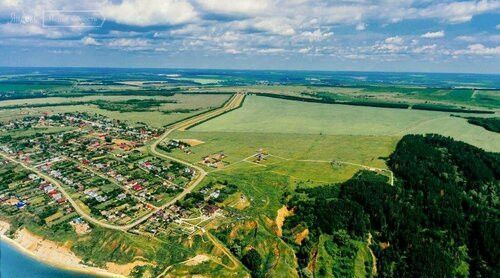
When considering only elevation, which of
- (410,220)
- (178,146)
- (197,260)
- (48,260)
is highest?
(178,146)

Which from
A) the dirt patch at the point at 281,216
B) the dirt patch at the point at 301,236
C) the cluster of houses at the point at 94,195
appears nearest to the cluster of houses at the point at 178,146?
the cluster of houses at the point at 94,195

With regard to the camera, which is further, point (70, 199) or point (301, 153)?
point (301, 153)

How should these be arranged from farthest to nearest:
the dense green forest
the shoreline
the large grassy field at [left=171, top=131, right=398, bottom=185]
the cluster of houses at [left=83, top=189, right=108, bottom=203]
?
the large grassy field at [left=171, top=131, right=398, bottom=185]
the cluster of houses at [left=83, top=189, right=108, bottom=203]
the dense green forest
the shoreline

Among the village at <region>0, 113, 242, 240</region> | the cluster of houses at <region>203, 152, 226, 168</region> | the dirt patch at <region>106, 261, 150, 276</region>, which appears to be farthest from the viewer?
the cluster of houses at <region>203, 152, 226, 168</region>

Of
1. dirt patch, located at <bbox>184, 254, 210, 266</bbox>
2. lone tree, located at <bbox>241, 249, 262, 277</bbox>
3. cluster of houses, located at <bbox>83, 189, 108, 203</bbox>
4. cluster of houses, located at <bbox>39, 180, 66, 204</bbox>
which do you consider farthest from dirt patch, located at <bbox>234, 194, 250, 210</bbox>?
cluster of houses, located at <bbox>39, 180, 66, 204</bbox>

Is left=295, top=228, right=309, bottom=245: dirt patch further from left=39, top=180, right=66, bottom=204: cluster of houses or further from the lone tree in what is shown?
left=39, top=180, right=66, bottom=204: cluster of houses

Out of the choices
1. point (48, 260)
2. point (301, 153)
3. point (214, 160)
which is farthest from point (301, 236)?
point (301, 153)

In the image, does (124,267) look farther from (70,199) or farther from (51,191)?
(51,191)
